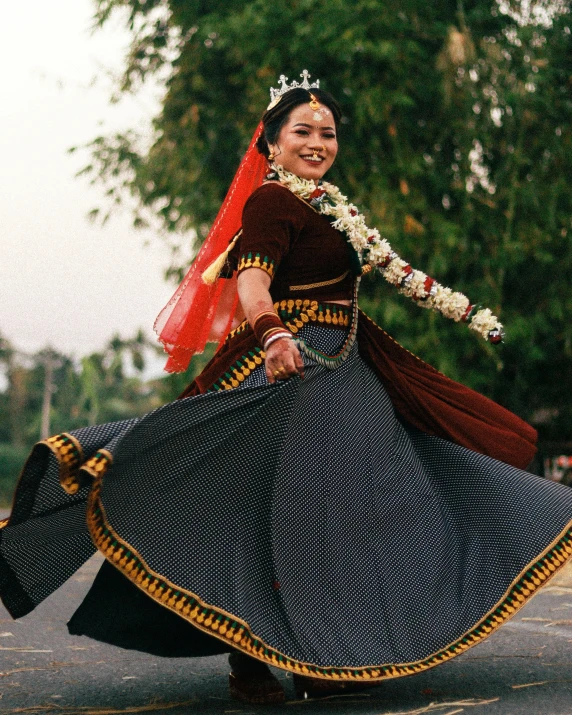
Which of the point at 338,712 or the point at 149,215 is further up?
the point at 149,215

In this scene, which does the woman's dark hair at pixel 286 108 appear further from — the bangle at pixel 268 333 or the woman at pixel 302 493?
the bangle at pixel 268 333

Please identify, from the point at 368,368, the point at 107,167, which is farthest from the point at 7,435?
the point at 368,368

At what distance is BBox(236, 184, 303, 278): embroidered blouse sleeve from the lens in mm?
3299

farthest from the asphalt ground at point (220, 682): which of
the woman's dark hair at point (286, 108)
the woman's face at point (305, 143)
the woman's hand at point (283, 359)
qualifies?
the woman's dark hair at point (286, 108)

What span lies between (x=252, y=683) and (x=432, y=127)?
30.1ft

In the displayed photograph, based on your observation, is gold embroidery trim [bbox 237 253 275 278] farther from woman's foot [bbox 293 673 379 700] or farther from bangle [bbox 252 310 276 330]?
woman's foot [bbox 293 673 379 700]

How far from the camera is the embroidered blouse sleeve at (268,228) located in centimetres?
330

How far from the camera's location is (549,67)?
1105 cm

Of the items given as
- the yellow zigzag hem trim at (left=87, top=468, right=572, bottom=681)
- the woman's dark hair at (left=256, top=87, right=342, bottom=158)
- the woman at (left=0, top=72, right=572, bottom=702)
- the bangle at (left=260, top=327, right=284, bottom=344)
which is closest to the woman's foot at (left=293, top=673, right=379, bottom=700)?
the woman at (left=0, top=72, right=572, bottom=702)

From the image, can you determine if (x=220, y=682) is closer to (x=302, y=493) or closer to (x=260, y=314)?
(x=302, y=493)

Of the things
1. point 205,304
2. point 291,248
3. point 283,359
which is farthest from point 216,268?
point 283,359

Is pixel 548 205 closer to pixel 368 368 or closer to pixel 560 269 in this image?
pixel 560 269

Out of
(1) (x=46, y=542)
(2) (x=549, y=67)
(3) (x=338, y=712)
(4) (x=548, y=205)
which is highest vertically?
(2) (x=549, y=67)

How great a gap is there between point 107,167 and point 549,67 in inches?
231
